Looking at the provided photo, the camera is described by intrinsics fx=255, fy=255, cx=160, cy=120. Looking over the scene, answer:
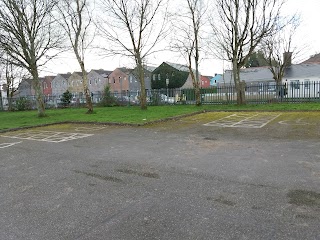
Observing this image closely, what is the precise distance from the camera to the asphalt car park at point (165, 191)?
9.50 feet

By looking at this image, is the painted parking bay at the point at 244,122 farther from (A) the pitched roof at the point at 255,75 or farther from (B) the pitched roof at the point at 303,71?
(A) the pitched roof at the point at 255,75

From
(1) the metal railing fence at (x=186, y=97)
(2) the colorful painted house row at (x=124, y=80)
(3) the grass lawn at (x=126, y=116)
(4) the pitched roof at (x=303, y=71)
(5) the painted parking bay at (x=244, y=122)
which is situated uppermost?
(2) the colorful painted house row at (x=124, y=80)

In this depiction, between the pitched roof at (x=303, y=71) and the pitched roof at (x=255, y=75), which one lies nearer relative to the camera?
the pitched roof at (x=303, y=71)

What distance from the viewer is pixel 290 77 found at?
1347 inches

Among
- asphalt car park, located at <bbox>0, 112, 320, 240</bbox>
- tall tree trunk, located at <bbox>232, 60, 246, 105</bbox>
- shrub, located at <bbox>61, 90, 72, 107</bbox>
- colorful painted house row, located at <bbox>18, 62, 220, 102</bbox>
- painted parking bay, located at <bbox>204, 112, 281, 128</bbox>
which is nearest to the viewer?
asphalt car park, located at <bbox>0, 112, 320, 240</bbox>

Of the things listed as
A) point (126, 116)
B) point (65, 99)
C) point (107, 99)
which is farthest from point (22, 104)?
point (126, 116)

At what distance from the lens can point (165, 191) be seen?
3943 millimetres

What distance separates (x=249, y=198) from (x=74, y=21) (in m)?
19.6

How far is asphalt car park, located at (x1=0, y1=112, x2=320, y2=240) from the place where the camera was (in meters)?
2.89

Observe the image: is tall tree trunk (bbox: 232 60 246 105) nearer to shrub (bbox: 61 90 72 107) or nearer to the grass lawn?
the grass lawn

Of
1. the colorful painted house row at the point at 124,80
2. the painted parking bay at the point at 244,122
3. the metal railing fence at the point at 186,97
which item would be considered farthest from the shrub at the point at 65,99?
the painted parking bay at the point at 244,122

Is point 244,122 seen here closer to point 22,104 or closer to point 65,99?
point 65,99

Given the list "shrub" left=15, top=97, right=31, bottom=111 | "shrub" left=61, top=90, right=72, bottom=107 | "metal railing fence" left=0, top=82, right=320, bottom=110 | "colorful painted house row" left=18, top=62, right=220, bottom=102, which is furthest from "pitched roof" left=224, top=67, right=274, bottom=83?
"shrub" left=15, top=97, right=31, bottom=111

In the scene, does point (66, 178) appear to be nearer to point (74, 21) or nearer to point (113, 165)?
point (113, 165)
